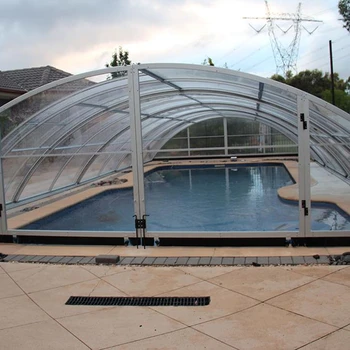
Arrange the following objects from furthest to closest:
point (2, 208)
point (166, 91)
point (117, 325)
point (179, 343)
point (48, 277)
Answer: point (166, 91) → point (2, 208) → point (48, 277) → point (117, 325) → point (179, 343)

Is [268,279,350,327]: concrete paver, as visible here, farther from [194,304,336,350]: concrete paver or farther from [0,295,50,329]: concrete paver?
[0,295,50,329]: concrete paver

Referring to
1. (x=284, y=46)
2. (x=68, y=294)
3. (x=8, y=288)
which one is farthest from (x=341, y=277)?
(x=284, y=46)

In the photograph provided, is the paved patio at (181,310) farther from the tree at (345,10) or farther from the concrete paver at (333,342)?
the tree at (345,10)

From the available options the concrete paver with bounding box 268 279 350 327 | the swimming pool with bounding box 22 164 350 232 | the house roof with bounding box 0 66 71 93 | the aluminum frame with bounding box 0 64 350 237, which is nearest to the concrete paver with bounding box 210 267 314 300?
the concrete paver with bounding box 268 279 350 327

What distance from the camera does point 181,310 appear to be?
4.07 m

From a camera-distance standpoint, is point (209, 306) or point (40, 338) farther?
point (209, 306)

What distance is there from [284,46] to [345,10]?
35.4m

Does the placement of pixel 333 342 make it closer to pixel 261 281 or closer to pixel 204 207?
pixel 261 281

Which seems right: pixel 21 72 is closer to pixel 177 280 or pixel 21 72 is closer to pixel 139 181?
pixel 139 181

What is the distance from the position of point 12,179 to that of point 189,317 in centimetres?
543

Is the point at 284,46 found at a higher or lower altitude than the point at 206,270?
higher

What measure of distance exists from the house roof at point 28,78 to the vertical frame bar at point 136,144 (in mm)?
10816

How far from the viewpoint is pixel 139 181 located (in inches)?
256

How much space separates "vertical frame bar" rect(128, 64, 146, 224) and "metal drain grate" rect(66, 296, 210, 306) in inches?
86.3
